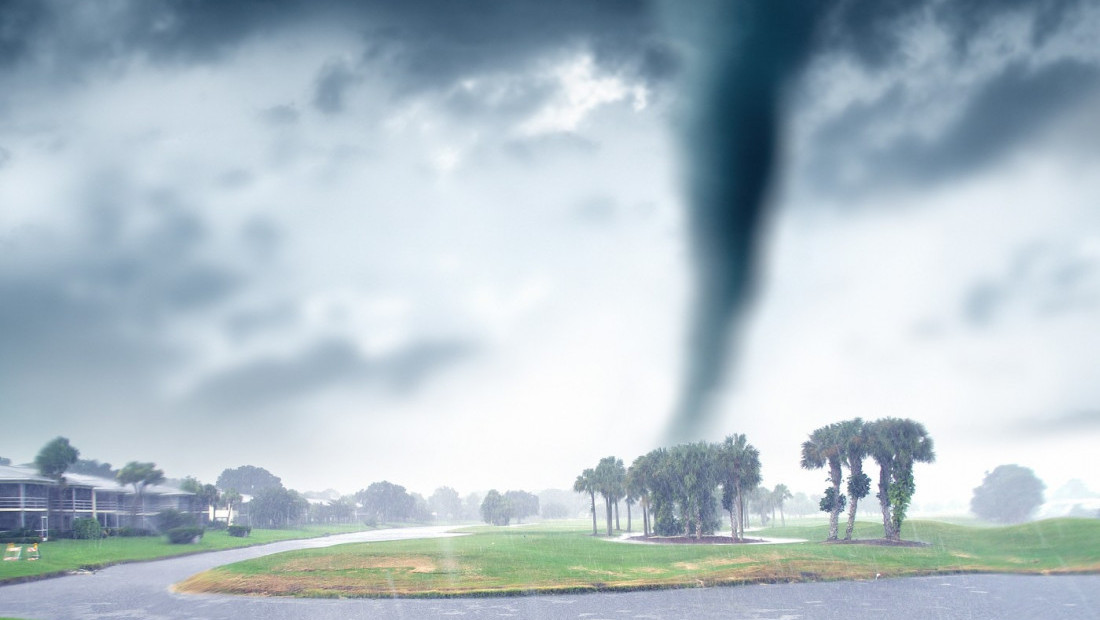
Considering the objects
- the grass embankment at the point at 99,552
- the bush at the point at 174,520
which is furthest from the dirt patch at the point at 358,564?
the bush at the point at 174,520

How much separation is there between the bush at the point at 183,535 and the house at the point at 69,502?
12.0 meters

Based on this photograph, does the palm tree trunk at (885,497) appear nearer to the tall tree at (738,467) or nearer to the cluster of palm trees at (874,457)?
the cluster of palm trees at (874,457)

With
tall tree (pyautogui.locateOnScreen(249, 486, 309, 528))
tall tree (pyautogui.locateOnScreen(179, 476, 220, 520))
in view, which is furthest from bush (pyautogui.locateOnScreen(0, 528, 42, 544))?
tall tree (pyautogui.locateOnScreen(249, 486, 309, 528))

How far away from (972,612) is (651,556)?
39078 mm

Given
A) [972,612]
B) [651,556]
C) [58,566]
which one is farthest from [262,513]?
[972,612]

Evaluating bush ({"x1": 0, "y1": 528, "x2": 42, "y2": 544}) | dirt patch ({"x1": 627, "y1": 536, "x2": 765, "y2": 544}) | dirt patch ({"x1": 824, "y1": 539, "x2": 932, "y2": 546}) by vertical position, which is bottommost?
dirt patch ({"x1": 627, "y1": 536, "x2": 765, "y2": 544})

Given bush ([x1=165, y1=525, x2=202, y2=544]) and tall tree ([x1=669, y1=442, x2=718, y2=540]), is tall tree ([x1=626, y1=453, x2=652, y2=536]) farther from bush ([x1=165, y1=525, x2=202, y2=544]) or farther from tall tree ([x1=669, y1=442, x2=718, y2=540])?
bush ([x1=165, y1=525, x2=202, y2=544])

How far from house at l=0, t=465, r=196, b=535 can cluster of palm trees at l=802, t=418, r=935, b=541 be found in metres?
114

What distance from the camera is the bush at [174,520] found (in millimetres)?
129125

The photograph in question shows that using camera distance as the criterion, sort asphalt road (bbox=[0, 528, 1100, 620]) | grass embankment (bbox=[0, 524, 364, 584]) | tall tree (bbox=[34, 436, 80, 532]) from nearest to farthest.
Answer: asphalt road (bbox=[0, 528, 1100, 620]), grass embankment (bbox=[0, 524, 364, 584]), tall tree (bbox=[34, 436, 80, 532])

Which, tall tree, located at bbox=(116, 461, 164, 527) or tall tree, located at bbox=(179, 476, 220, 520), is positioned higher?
tall tree, located at bbox=(116, 461, 164, 527)

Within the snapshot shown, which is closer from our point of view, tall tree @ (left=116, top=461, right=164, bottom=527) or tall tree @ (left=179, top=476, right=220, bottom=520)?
tall tree @ (left=116, top=461, right=164, bottom=527)

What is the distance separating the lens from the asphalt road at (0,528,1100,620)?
4519 cm

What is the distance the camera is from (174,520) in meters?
130
